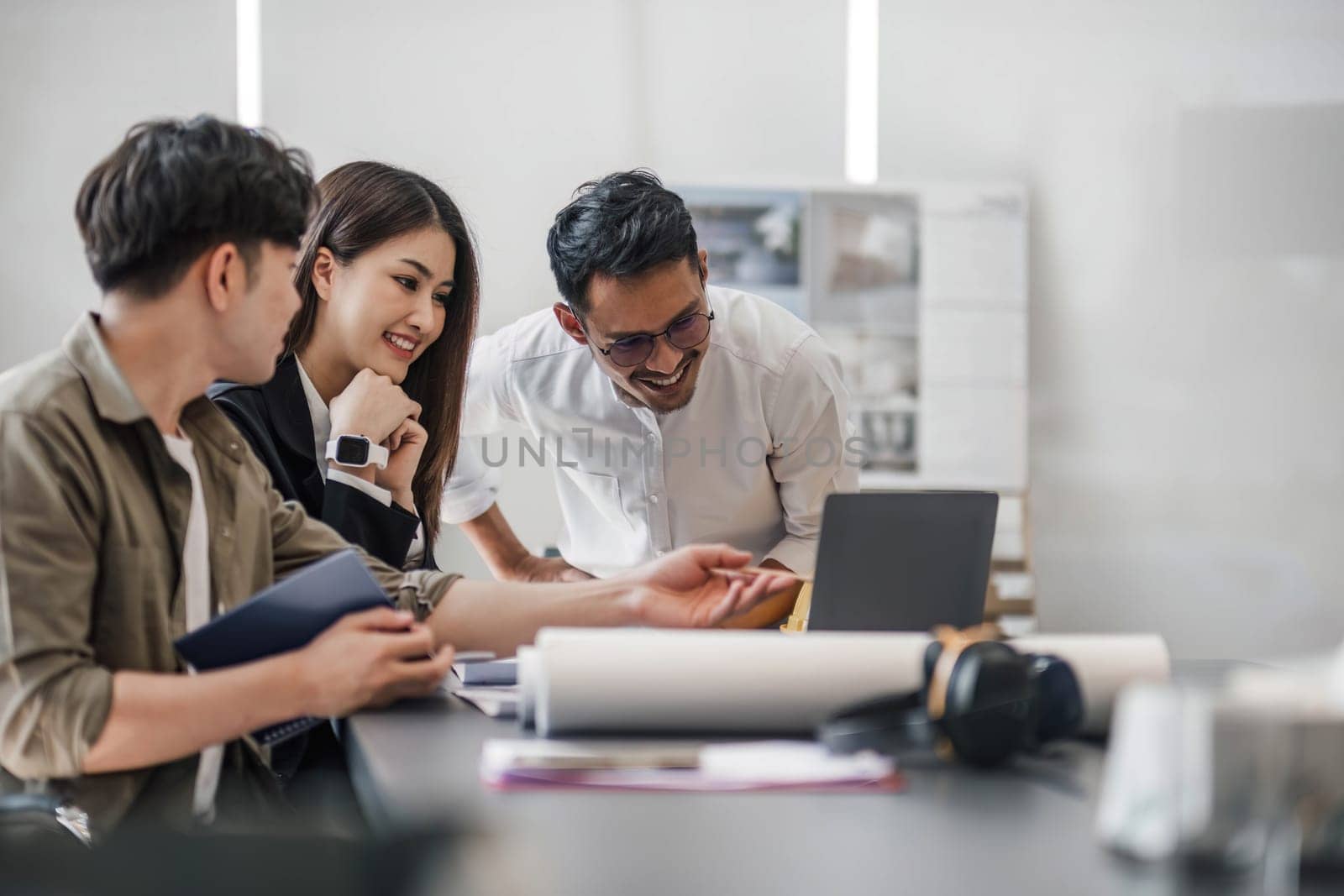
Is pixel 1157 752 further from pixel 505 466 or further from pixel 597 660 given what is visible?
pixel 505 466

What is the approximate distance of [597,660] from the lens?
42.6 inches

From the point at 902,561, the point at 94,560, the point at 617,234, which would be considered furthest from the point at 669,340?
the point at 94,560

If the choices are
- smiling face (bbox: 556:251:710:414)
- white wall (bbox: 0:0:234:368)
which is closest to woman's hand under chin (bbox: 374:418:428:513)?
smiling face (bbox: 556:251:710:414)

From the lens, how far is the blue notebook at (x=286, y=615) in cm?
113

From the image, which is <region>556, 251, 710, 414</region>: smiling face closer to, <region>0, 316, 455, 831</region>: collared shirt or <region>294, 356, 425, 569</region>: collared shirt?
<region>294, 356, 425, 569</region>: collared shirt

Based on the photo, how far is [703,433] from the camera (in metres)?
2.83

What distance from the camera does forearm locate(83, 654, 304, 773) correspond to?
114cm

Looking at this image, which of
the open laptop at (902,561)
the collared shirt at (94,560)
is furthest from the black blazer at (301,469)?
the open laptop at (902,561)

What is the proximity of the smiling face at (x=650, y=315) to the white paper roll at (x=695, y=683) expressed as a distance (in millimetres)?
1325

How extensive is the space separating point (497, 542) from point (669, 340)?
90 centimetres

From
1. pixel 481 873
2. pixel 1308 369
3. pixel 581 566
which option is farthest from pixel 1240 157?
pixel 481 873

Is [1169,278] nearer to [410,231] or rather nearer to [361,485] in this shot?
[410,231]

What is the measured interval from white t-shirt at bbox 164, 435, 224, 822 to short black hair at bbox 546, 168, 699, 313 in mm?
1102

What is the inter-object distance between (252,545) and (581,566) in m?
1.73
